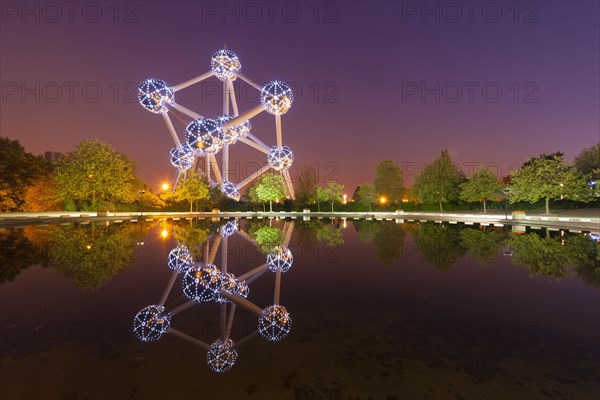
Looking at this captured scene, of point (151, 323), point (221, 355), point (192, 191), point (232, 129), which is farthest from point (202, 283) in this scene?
point (192, 191)

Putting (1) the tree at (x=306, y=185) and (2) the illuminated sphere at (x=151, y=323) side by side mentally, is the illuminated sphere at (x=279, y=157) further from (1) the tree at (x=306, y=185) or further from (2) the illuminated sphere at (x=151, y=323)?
(2) the illuminated sphere at (x=151, y=323)

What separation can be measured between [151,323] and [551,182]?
133 ft

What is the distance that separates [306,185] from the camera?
200 feet

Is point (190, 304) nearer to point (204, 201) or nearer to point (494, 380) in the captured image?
point (494, 380)

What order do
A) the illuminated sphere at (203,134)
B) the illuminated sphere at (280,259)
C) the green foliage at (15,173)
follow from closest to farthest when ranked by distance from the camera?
the illuminated sphere at (280,259) → the illuminated sphere at (203,134) → the green foliage at (15,173)

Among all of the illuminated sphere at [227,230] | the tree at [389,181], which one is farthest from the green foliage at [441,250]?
the tree at [389,181]

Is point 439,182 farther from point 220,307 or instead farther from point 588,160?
point 220,307

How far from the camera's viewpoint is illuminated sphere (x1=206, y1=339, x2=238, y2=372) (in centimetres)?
462

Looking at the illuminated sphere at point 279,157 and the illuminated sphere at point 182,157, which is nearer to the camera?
the illuminated sphere at point 182,157

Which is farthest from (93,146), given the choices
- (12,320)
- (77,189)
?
(12,320)

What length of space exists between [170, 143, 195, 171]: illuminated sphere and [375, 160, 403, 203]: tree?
38945 mm

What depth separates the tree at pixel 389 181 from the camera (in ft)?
247

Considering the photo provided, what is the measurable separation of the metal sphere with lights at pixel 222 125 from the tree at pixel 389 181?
75.8 ft

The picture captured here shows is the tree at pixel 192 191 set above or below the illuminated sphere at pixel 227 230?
above
